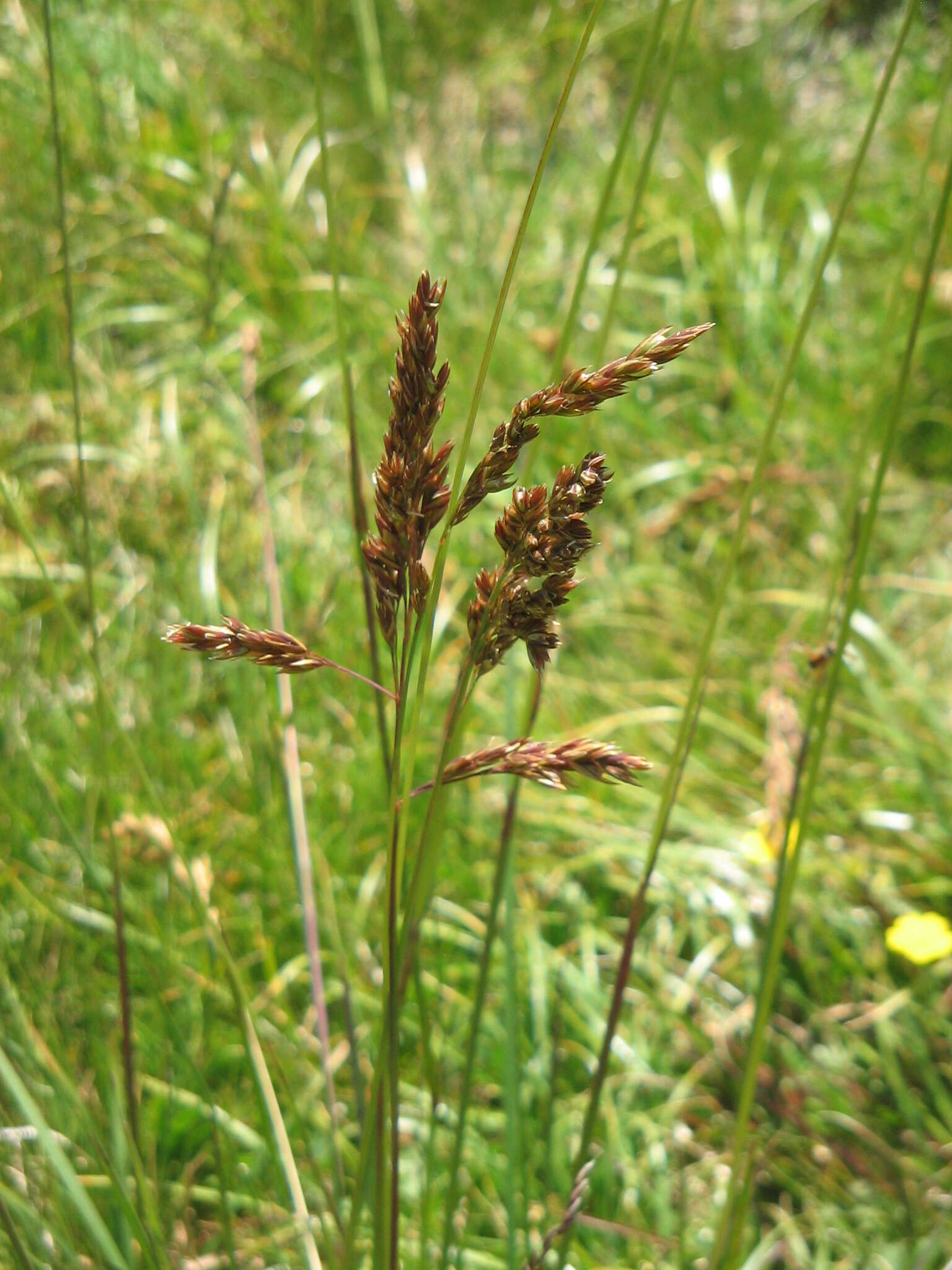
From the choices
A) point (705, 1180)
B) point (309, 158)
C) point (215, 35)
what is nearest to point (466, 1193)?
point (705, 1180)

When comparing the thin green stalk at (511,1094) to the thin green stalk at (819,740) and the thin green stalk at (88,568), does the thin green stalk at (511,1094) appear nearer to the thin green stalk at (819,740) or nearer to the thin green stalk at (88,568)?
the thin green stalk at (819,740)

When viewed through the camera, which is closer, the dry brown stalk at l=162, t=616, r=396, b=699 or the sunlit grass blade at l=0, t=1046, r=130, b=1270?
the dry brown stalk at l=162, t=616, r=396, b=699

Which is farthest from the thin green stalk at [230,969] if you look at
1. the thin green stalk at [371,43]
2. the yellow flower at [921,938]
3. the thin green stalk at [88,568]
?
the thin green stalk at [371,43]

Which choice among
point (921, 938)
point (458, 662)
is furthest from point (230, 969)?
point (458, 662)

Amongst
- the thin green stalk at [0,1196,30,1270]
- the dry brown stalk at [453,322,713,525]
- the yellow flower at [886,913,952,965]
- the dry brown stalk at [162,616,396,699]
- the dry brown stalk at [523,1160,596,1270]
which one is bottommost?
the thin green stalk at [0,1196,30,1270]

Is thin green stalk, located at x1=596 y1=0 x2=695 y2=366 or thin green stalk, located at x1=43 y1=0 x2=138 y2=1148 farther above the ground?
thin green stalk, located at x1=596 y1=0 x2=695 y2=366

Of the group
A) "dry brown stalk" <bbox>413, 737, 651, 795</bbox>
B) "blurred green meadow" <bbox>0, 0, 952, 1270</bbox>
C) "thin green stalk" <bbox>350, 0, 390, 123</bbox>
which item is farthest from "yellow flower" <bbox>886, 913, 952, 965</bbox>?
"thin green stalk" <bbox>350, 0, 390, 123</bbox>

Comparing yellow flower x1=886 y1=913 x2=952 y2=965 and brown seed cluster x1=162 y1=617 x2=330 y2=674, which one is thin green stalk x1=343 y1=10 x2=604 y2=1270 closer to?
brown seed cluster x1=162 y1=617 x2=330 y2=674
